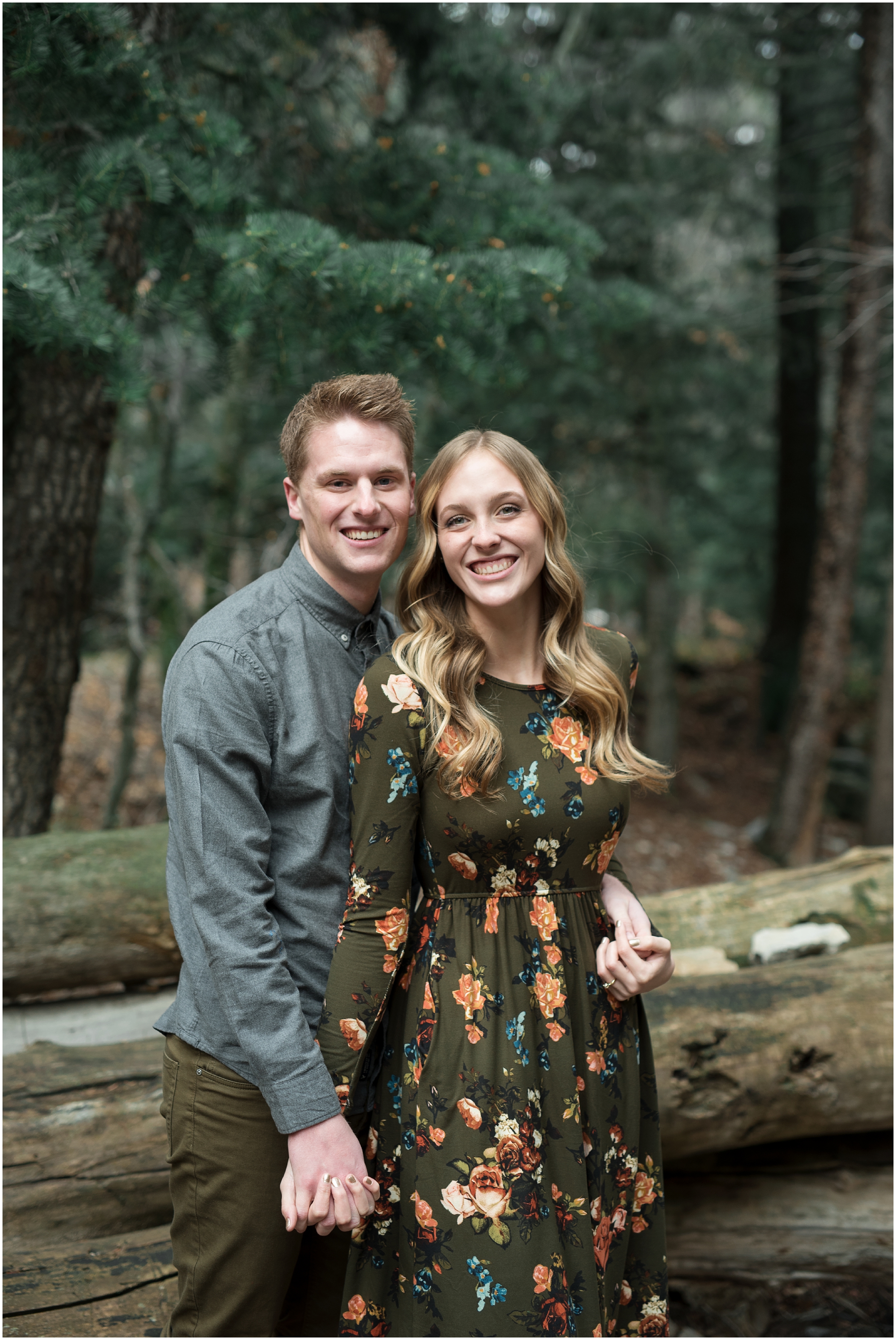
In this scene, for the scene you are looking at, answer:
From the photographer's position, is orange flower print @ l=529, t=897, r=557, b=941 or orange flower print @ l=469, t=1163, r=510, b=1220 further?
orange flower print @ l=529, t=897, r=557, b=941

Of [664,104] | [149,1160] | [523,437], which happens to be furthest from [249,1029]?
[664,104]

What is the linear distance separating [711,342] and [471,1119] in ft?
26.0

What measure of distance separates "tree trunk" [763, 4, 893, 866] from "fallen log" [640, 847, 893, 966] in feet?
12.0

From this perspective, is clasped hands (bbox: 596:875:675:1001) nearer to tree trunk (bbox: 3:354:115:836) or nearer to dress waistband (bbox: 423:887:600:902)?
dress waistband (bbox: 423:887:600:902)

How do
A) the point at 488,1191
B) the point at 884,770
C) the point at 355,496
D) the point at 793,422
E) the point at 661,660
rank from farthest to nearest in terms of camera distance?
the point at 793,422, the point at 661,660, the point at 884,770, the point at 355,496, the point at 488,1191

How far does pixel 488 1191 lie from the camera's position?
201 centimetres

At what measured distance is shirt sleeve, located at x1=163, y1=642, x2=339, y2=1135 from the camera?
1913 mm

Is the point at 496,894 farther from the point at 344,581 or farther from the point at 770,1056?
the point at 770,1056

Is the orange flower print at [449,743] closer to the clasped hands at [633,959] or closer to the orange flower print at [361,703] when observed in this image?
the orange flower print at [361,703]

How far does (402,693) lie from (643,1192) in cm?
138

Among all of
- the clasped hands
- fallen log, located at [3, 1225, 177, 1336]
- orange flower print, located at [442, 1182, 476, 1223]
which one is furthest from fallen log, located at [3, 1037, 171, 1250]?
the clasped hands

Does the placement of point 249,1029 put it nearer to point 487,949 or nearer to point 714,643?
point 487,949

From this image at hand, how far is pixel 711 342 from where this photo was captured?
8508mm

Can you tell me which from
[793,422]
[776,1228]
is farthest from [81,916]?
[793,422]
